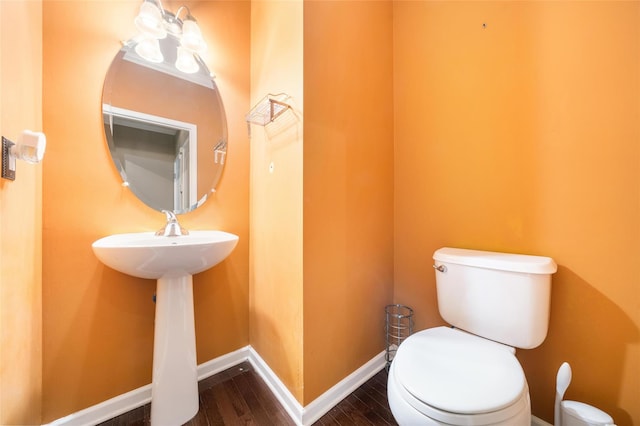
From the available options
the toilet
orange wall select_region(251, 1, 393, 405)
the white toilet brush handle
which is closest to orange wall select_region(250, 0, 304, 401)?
orange wall select_region(251, 1, 393, 405)

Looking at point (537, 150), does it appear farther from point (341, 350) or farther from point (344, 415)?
point (344, 415)

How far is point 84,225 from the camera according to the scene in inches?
40.1

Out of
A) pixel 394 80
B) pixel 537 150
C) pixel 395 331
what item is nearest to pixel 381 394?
pixel 395 331

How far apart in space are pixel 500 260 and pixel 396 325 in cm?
81

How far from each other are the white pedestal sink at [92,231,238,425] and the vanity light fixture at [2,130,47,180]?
1.13 ft

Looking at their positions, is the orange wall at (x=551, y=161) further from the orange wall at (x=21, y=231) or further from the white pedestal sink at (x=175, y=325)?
the orange wall at (x=21, y=231)

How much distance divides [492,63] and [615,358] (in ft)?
4.24

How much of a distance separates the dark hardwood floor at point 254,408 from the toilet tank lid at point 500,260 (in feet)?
2.59

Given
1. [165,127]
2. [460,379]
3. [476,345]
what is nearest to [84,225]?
[165,127]

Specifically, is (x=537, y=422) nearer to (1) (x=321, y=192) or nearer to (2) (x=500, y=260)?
(2) (x=500, y=260)

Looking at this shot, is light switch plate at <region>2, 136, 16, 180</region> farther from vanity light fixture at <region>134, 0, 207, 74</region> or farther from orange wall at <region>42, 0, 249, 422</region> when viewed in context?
vanity light fixture at <region>134, 0, 207, 74</region>

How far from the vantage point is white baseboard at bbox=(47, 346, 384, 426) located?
1.03 meters

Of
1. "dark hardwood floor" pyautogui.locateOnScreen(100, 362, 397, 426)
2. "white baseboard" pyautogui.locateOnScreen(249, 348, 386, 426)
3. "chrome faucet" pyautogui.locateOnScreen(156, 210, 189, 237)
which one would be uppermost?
"chrome faucet" pyautogui.locateOnScreen(156, 210, 189, 237)

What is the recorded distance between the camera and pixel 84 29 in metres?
1.02
